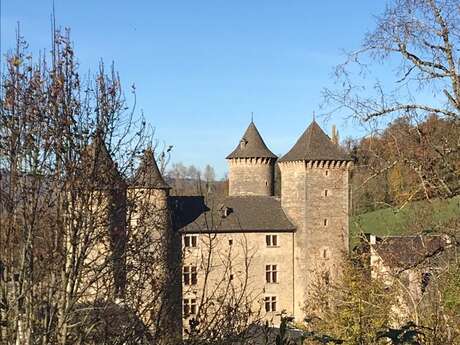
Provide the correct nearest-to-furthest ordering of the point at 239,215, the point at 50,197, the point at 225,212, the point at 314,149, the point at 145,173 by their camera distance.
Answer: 1. the point at 50,197
2. the point at 145,173
3. the point at 225,212
4. the point at 239,215
5. the point at 314,149

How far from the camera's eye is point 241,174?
3506cm

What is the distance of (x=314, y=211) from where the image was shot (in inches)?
1193

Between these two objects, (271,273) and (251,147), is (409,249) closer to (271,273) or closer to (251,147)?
(271,273)

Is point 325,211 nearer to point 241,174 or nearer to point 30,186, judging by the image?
point 241,174

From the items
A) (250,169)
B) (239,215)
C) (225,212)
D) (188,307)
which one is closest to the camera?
(188,307)

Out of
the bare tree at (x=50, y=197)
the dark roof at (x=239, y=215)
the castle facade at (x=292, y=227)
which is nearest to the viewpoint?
the bare tree at (x=50, y=197)

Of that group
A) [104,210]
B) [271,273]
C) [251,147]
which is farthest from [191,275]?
[251,147]

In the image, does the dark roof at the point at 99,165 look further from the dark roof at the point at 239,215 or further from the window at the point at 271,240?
the window at the point at 271,240

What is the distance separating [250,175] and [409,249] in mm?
26164

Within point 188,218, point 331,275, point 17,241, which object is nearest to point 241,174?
point 188,218

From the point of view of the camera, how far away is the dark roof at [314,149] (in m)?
30.7

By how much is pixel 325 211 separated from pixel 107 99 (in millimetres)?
24617

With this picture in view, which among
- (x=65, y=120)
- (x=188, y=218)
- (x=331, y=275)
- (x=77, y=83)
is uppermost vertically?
(x=77, y=83)

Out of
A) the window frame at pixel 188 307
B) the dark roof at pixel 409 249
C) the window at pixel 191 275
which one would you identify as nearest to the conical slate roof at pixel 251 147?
the window at pixel 191 275
